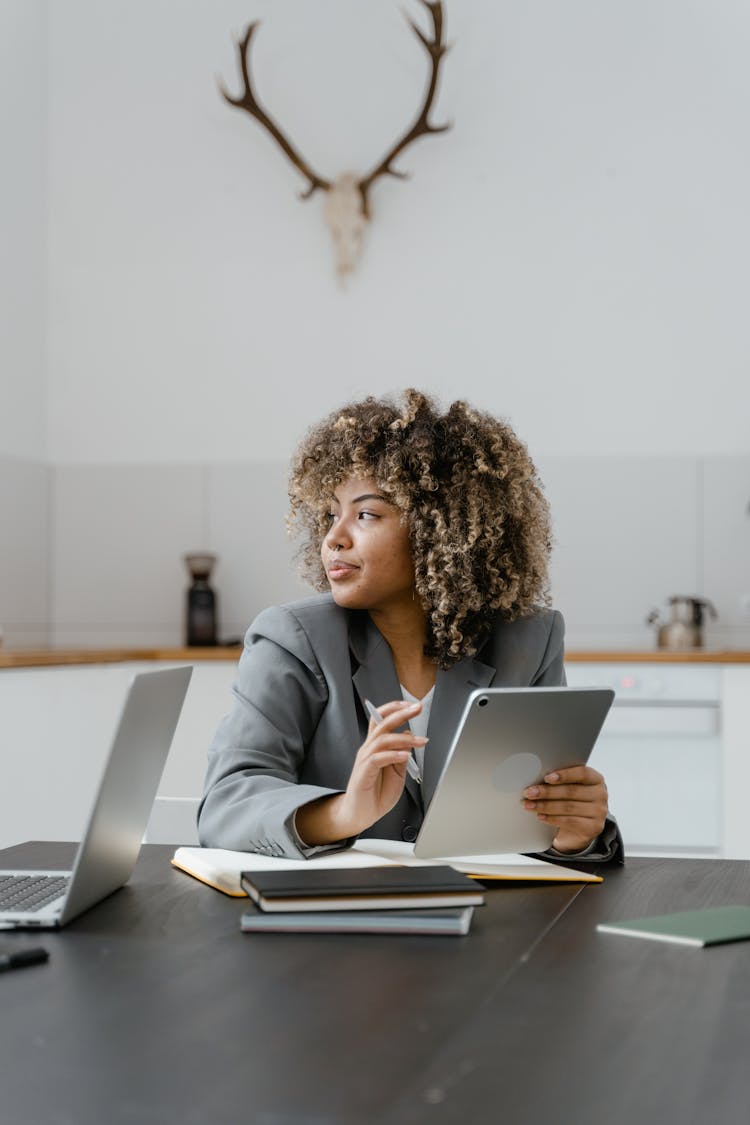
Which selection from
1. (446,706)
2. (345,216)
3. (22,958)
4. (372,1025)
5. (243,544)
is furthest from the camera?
(243,544)

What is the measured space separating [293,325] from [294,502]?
2.66 metres

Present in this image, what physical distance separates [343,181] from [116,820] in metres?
3.48

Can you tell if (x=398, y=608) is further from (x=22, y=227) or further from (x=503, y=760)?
(x=22, y=227)

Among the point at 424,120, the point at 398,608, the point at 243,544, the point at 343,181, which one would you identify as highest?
the point at 424,120

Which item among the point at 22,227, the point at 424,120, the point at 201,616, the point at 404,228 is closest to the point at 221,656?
the point at 201,616

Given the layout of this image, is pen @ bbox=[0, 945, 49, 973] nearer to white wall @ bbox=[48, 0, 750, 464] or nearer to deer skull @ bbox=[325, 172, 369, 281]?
white wall @ bbox=[48, 0, 750, 464]

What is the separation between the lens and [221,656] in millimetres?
3852

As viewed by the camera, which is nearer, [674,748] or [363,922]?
[363,922]

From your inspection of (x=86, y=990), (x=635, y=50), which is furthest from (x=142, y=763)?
(x=635, y=50)

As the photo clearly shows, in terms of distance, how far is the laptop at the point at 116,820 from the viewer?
1151mm

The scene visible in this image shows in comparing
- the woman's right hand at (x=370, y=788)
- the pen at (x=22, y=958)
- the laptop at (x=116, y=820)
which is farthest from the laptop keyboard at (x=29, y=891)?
the woman's right hand at (x=370, y=788)

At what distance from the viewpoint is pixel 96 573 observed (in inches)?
180

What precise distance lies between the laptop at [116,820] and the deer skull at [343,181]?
3242 mm

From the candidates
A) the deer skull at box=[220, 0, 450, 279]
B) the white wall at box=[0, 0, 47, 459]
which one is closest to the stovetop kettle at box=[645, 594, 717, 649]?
the deer skull at box=[220, 0, 450, 279]
